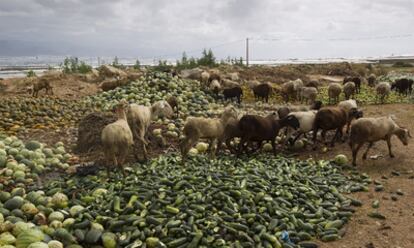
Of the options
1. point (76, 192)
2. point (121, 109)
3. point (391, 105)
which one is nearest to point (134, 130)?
point (121, 109)

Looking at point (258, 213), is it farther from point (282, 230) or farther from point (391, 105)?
point (391, 105)

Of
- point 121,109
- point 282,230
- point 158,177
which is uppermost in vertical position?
point 121,109

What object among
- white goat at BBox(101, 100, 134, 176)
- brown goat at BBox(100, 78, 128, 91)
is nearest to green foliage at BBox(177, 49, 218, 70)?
brown goat at BBox(100, 78, 128, 91)

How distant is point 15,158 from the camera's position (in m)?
10.0

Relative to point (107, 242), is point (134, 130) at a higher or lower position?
higher

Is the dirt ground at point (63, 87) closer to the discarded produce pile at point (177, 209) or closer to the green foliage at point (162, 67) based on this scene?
the green foliage at point (162, 67)

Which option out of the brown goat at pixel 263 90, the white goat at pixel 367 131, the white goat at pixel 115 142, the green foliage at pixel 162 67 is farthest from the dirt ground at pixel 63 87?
the white goat at pixel 367 131

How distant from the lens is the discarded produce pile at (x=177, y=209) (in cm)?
686

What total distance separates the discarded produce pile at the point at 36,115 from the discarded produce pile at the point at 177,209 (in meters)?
5.54

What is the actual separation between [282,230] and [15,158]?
20.5 feet

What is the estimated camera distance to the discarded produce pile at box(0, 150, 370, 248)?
6856 mm

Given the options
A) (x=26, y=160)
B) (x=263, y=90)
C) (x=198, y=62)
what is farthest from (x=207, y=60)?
(x=26, y=160)

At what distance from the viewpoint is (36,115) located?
1545 cm

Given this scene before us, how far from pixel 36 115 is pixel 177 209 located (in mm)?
9830
